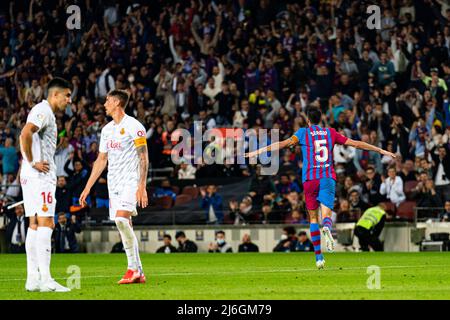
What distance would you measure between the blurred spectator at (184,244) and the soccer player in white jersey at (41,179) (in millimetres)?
15104

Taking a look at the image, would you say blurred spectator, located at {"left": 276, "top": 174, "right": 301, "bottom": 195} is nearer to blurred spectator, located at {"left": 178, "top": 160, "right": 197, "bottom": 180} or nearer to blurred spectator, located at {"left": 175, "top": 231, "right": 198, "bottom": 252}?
blurred spectator, located at {"left": 175, "top": 231, "right": 198, "bottom": 252}

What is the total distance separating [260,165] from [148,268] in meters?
10.4

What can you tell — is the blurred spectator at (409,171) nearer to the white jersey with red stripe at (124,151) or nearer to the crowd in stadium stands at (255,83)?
the crowd in stadium stands at (255,83)

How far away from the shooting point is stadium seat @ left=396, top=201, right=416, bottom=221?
2642cm

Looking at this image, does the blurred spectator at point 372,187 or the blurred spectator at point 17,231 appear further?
the blurred spectator at point 17,231

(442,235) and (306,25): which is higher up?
(306,25)

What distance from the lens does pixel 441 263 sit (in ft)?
61.5

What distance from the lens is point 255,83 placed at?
31531 millimetres

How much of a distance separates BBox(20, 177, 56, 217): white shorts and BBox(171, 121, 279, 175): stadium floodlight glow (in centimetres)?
1568

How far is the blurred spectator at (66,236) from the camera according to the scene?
1137 inches

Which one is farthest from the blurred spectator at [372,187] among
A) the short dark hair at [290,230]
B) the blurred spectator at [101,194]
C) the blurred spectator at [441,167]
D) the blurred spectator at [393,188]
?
the blurred spectator at [101,194]

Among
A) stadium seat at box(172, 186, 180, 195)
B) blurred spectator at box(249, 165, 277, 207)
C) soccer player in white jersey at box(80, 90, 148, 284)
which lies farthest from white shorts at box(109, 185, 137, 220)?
stadium seat at box(172, 186, 180, 195)
